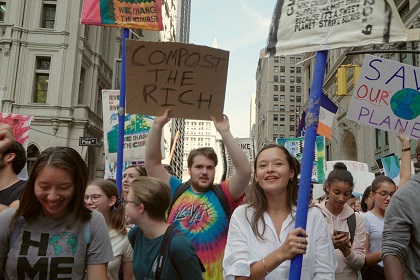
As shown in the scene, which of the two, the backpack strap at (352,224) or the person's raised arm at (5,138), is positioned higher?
the person's raised arm at (5,138)

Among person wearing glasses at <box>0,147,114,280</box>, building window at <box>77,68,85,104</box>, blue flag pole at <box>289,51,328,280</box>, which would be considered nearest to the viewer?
person wearing glasses at <box>0,147,114,280</box>

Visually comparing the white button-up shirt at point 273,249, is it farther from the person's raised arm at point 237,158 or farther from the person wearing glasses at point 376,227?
the person wearing glasses at point 376,227

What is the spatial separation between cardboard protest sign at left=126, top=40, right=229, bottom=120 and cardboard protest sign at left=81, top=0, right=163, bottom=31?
2408mm

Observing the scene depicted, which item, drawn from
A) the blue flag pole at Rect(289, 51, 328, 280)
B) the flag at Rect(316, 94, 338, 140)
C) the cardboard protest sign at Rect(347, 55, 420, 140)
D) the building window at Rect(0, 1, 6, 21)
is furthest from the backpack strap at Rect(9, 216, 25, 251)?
the building window at Rect(0, 1, 6, 21)

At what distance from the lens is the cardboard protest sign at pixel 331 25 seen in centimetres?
272

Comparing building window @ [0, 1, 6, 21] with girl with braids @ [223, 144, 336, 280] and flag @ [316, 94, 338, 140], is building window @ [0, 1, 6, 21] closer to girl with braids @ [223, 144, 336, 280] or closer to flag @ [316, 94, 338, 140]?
flag @ [316, 94, 338, 140]

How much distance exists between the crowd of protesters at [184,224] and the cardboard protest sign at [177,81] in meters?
0.15

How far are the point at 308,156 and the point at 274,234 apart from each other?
504mm

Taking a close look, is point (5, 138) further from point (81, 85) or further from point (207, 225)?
point (81, 85)

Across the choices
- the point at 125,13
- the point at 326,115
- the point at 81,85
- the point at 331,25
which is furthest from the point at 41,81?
the point at 331,25

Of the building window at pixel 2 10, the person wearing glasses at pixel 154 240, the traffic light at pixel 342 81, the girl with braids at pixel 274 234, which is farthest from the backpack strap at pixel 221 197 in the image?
the building window at pixel 2 10

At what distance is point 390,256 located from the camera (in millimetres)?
2645

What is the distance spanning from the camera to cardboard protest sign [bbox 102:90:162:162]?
317 inches

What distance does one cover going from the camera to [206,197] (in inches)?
149
